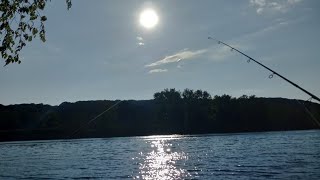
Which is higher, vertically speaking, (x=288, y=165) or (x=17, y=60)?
(x=17, y=60)

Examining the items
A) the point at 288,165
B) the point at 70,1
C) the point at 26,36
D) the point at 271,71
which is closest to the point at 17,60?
the point at 26,36

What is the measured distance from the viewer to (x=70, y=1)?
13852mm

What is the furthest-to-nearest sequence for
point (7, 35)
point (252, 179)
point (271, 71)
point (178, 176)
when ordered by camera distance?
1. point (178, 176)
2. point (252, 179)
3. point (271, 71)
4. point (7, 35)

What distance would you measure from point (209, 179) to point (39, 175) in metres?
16.5

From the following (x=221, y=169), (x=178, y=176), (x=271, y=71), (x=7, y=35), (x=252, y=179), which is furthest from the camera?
(x=221, y=169)

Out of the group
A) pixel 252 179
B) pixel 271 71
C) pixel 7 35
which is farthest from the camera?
pixel 252 179

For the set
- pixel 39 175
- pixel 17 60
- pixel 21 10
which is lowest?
pixel 39 175

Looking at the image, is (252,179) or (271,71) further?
(252,179)

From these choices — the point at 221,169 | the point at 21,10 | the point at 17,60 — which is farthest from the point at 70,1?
the point at 221,169

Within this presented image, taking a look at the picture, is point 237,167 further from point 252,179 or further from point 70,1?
point 70,1

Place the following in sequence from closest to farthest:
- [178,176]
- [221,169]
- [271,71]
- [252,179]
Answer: [271,71]
[252,179]
[178,176]
[221,169]

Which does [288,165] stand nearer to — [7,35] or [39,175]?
[39,175]

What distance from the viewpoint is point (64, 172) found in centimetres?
4212

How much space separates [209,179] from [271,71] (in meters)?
14.9
